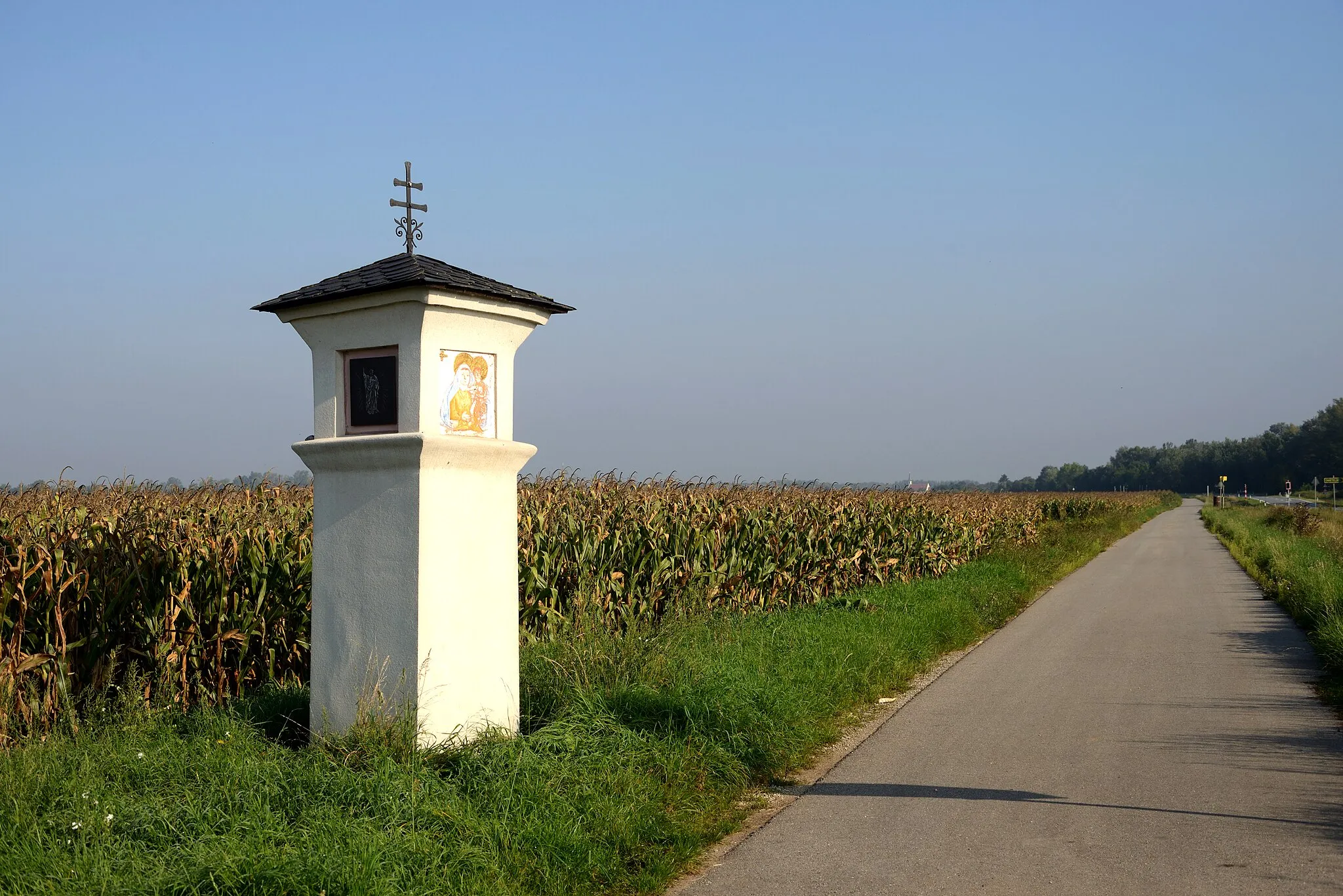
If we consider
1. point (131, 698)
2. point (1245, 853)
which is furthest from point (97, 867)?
point (1245, 853)

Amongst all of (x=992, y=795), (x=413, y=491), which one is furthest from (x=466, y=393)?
(x=992, y=795)

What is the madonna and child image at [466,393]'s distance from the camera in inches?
235

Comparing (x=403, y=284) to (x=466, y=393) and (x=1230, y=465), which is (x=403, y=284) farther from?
(x=1230, y=465)

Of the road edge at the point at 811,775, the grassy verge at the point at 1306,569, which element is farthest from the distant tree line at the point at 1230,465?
the road edge at the point at 811,775

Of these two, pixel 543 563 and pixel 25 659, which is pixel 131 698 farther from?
pixel 543 563

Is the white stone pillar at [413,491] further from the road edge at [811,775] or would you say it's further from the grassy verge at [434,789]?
the road edge at [811,775]

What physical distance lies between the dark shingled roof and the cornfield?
2.60 metres

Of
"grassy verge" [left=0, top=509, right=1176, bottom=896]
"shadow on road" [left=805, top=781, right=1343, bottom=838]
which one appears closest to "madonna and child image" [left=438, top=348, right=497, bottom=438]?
"grassy verge" [left=0, top=509, right=1176, bottom=896]

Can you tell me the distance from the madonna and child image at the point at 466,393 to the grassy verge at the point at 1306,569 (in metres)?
7.68

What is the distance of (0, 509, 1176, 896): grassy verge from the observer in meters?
4.30

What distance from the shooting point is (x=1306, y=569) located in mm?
16828

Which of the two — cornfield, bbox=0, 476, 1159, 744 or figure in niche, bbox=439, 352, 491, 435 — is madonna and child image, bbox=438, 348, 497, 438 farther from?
cornfield, bbox=0, 476, 1159, 744

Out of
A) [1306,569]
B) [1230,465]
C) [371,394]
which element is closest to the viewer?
[371,394]

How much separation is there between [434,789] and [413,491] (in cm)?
161
